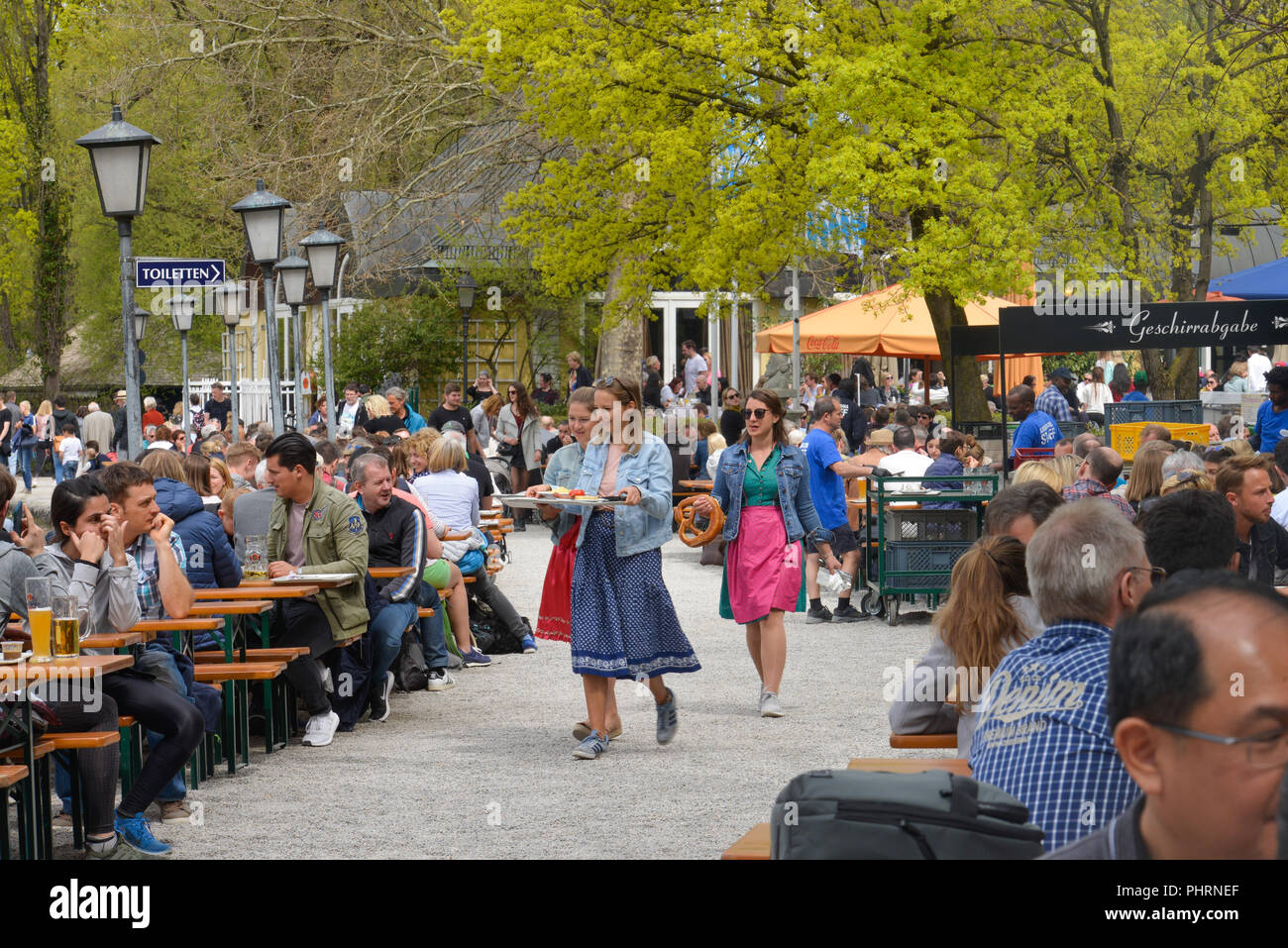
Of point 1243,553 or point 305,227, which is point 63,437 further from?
point 1243,553

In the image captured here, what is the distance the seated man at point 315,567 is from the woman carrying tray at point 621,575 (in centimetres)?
125

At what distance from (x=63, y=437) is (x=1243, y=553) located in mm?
27258

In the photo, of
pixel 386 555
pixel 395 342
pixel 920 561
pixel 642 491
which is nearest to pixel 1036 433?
pixel 920 561

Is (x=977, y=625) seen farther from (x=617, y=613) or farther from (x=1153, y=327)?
(x=1153, y=327)

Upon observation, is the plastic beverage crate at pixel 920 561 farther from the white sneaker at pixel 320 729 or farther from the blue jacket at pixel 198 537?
the blue jacket at pixel 198 537

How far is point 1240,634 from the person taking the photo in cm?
237

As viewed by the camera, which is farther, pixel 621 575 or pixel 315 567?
pixel 315 567

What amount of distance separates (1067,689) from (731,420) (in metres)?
17.7

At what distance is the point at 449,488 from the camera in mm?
11359

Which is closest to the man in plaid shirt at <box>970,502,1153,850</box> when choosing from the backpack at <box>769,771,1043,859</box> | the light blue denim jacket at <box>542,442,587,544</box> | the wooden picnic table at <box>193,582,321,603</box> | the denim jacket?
the backpack at <box>769,771,1043,859</box>

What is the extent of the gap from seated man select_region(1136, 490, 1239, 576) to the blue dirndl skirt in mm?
3102

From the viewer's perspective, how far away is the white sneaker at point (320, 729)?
875cm

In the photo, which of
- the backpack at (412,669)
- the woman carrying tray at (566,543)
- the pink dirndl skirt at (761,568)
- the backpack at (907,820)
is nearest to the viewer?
the backpack at (907,820)

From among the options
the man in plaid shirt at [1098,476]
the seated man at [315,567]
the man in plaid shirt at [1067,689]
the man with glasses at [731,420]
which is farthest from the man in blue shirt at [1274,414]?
the man in plaid shirt at [1067,689]
